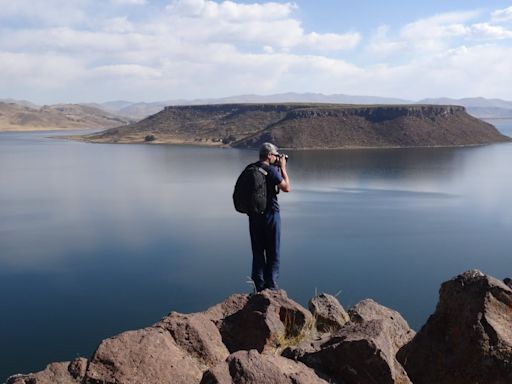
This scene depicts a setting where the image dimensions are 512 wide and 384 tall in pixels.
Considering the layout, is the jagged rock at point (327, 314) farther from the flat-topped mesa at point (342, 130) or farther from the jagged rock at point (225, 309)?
the flat-topped mesa at point (342, 130)

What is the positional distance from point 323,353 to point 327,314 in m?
1.76

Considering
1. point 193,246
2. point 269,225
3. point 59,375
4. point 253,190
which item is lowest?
point 193,246

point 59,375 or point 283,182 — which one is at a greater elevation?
point 283,182

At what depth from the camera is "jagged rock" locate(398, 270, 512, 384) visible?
3.99 metres

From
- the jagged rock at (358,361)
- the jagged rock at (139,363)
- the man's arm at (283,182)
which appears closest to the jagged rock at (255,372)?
the jagged rock at (358,361)

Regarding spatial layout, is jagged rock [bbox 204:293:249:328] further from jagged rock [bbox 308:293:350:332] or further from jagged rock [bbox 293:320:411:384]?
jagged rock [bbox 293:320:411:384]

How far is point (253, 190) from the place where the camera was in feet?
20.7

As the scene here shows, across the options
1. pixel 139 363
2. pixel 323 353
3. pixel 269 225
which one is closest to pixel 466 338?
pixel 323 353

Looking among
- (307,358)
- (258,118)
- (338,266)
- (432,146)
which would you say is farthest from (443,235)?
(258,118)

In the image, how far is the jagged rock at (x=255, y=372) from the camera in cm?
336

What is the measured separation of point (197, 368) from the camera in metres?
4.29

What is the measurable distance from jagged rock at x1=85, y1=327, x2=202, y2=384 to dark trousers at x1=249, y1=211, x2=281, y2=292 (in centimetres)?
246

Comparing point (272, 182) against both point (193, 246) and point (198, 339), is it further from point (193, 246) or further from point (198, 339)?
point (193, 246)

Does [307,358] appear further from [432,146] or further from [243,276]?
[432,146]
